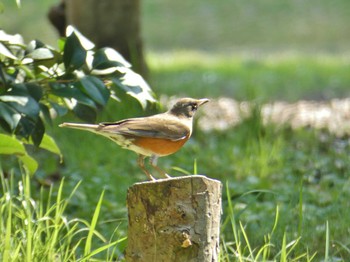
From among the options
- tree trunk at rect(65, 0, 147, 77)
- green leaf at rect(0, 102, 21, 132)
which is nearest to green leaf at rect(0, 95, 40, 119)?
green leaf at rect(0, 102, 21, 132)

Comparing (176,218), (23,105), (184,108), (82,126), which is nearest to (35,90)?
(23,105)

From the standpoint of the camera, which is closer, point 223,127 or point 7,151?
point 7,151

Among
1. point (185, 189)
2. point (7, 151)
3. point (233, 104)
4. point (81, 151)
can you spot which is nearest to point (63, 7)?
point (233, 104)

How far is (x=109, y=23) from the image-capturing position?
9.08 metres

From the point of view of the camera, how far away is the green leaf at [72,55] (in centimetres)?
402

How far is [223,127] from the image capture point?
27.5ft

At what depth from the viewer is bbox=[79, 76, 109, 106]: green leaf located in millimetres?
3988

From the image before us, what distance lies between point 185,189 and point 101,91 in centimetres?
72

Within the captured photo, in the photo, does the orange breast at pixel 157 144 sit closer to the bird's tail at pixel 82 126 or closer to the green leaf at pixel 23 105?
the bird's tail at pixel 82 126

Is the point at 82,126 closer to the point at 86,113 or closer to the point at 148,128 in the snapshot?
the point at 148,128

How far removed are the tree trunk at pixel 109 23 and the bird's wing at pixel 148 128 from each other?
16.2 ft

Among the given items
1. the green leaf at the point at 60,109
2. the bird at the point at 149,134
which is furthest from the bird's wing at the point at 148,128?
the green leaf at the point at 60,109

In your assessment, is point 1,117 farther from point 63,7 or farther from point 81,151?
point 63,7

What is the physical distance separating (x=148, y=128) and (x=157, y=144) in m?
0.09
